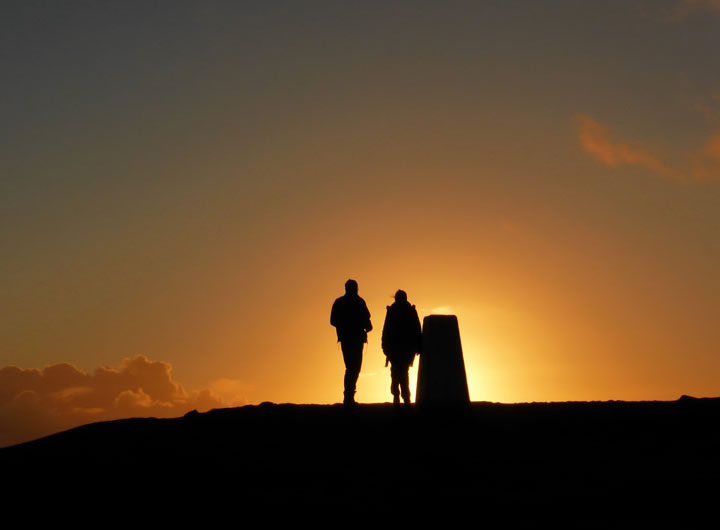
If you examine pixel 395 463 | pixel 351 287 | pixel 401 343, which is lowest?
pixel 395 463

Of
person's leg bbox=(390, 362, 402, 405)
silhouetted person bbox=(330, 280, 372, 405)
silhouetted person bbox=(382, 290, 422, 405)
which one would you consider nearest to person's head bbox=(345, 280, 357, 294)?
silhouetted person bbox=(330, 280, 372, 405)

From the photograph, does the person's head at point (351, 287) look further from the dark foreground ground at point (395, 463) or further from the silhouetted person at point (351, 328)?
the dark foreground ground at point (395, 463)

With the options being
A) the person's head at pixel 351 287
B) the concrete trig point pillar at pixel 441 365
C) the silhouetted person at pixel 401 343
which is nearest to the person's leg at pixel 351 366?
the silhouetted person at pixel 401 343

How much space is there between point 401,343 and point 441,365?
856 millimetres

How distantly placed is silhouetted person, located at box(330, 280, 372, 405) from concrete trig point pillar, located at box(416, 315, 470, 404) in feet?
3.99

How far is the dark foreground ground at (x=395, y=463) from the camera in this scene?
1138cm

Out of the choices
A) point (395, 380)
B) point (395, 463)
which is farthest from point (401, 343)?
point (395, 463)

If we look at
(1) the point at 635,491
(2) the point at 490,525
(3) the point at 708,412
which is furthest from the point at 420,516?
(3) the point at 708,412

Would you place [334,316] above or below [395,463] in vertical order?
above

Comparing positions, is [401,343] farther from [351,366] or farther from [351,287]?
[351,287]

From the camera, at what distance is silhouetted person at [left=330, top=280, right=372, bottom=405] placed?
18.1 meters

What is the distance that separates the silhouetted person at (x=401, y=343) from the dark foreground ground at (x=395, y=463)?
0.70m

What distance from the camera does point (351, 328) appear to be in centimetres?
1809

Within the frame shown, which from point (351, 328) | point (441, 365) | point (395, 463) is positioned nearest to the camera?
point (395, 463)
